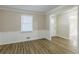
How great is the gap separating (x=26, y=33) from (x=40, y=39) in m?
0.77

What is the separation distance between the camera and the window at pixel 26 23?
14.9ft

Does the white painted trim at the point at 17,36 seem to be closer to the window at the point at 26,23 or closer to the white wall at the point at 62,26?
the window at the point at 26,23

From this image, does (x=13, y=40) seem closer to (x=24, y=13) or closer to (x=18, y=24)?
(x=18, y=24)

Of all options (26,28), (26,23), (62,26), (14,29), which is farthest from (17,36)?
(62,26)

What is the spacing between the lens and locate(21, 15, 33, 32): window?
4.53m

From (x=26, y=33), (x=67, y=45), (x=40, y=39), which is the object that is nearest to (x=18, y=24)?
(x=26, y=33)

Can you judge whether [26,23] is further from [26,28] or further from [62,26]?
[62,26]

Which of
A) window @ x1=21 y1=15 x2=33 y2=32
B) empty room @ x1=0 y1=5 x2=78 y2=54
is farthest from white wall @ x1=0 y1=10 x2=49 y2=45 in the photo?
window @ x1=21 y1=15 x2=33 y2=32

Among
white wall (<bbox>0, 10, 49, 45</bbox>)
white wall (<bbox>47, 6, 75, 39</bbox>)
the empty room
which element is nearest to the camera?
white wall (<bbox>47, 6, 75, 39</bbox>)

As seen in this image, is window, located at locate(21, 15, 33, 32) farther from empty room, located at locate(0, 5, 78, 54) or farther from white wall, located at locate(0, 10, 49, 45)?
white wall, located at locate(0, 10, 49, 45)

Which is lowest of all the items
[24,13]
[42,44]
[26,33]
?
[42,44]

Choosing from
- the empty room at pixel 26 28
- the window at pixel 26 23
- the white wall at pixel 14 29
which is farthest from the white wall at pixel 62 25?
the window at pixel 26 23

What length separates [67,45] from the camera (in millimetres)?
3568

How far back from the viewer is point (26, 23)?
458 centimetres
